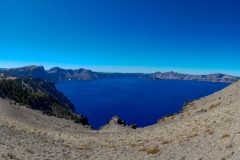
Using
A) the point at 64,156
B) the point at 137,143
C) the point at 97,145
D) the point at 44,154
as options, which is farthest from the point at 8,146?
the point at 137,143

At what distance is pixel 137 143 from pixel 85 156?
8.66 m

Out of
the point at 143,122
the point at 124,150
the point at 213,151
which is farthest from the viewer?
the point at 143,122

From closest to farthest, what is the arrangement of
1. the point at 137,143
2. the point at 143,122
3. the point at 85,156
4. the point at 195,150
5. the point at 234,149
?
the point at 234,149, the point at 195,150, the point at 85,156, the point at 137,143, the point at 143,122

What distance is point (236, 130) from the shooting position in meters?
20.9

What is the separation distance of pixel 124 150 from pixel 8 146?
46.4 feet

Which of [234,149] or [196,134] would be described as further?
[196,134]

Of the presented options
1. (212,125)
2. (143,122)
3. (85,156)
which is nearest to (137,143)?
(85,156)

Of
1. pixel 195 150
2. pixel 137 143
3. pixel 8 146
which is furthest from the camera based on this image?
pixel 137 143

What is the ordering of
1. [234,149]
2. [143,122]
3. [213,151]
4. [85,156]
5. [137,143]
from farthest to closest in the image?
[143,122] < [137,143] < [85,156] < [213,151] < [234,149]

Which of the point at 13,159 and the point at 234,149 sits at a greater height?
the point at 234,149

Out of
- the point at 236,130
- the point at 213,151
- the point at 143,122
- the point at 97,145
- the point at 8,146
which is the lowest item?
the point at 143,122

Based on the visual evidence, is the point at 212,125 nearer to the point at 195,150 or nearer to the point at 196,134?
the point at 196,134

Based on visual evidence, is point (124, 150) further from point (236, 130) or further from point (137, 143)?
point (236, 130)

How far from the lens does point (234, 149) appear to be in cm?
1702
